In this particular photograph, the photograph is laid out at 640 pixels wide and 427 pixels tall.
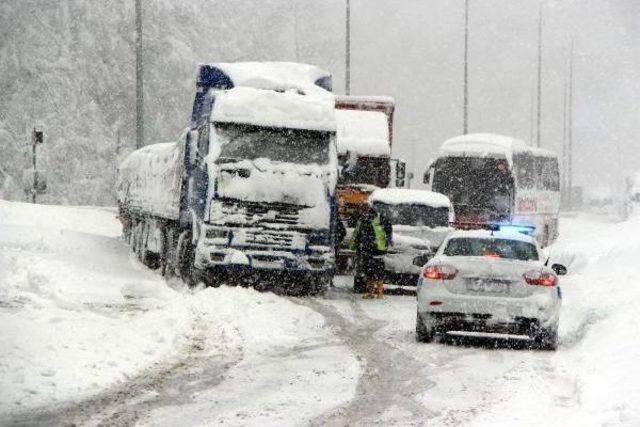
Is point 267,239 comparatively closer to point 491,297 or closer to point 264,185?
point 264,185

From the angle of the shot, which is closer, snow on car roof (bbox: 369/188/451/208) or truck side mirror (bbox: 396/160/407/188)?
snow on car roof (bbox: 369/188/451/208)

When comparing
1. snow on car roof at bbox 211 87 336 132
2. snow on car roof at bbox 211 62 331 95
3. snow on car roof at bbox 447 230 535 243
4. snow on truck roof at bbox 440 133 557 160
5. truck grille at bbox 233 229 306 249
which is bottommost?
truck grille at bbox 233 229 306 249

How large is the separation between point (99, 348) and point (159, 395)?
2.05 meters

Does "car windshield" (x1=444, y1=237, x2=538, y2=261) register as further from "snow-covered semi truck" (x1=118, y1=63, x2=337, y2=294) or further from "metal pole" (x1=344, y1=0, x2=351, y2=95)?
"metal pole" (x1=344, y1=0, x2=351, y2=95)

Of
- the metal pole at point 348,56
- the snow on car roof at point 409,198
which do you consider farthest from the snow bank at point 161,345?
the metal pole at point 348,56

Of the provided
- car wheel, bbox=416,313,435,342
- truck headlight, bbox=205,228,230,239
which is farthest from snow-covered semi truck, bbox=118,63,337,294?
car wheel, bbox=416,313,435,342

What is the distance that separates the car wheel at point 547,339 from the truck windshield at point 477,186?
80.1 feet

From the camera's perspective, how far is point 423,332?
558 inches

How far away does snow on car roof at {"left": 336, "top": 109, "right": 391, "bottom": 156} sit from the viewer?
1155 inches

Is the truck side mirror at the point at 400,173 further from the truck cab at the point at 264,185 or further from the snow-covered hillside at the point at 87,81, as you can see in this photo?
the snow-covered hillside at the point at 87,81

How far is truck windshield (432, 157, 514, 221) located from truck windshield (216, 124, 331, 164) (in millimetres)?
18900

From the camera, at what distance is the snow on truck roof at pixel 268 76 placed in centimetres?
2116

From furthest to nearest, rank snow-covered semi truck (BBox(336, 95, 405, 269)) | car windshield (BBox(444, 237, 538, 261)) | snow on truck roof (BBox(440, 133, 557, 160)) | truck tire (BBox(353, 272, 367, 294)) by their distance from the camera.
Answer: snow on truck roof (BBox(440, 133, 557, 160)) < snow-covered semi truck (BBox(336, 95, 405, 269)) < truck tire (BBox(353, 272, 367, 294)) < car windshield (BBox(444, 237, 538, 261))

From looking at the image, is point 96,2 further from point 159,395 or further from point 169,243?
point 159,395
